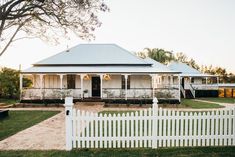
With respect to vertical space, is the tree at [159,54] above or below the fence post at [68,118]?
above

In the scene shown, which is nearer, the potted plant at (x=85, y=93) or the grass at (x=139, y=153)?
the grass at (x=139, y=153)

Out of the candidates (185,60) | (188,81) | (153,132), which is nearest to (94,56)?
(188,81)

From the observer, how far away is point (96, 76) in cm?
2977

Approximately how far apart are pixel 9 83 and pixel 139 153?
2664 centimetres

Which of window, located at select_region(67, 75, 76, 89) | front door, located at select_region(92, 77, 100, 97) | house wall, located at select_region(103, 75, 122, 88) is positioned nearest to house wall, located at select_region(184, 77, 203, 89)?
house wall, located at select_region(103, 75, 122, 88)

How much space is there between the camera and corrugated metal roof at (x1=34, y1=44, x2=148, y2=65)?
30344 millimetres

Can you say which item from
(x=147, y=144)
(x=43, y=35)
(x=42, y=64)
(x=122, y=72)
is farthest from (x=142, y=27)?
(x=147, y=144)

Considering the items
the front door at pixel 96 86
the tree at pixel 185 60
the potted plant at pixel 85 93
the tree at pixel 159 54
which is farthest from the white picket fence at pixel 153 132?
the tree at pixel 185 60

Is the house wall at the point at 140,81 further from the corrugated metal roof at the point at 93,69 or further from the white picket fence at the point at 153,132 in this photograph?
the white picket fence at the point at 153,132

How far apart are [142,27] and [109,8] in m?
18.1

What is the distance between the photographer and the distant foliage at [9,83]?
3177 centimetres

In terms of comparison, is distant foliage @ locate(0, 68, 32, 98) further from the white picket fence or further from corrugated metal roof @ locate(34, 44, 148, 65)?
the white picket fence

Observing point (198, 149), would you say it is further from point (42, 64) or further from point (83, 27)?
point (42, 64)

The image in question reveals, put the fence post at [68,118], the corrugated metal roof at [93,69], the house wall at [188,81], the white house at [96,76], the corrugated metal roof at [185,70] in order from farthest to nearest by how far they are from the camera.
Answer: the corrugated metal roof at [185,70] → the house wall at [188,81] → the corrugated metal roof at [93,69] → the white house at [96,76] → the fence post at [68,118]
